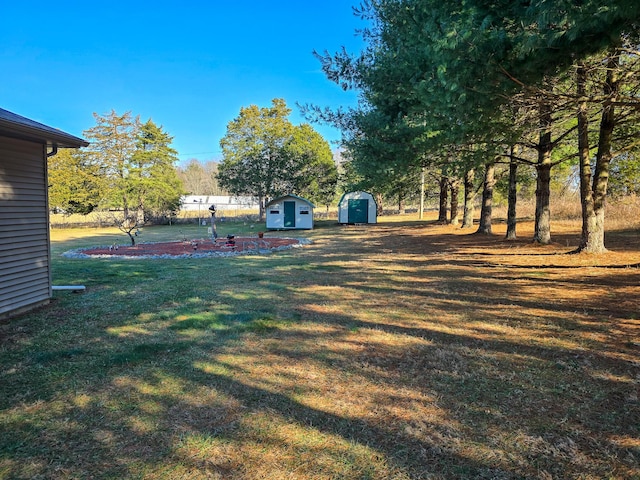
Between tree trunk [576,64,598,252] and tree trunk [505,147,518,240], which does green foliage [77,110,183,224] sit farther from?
tree trunk [576,64,598,252]

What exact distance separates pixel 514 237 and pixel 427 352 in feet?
32.8

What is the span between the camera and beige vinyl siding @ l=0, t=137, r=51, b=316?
514 cm

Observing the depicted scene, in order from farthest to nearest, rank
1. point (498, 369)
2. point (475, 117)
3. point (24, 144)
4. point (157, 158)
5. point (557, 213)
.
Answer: point (157, 158)
point (557, 213)
point (475, 117)
point (24, 144)
point (498, 369)

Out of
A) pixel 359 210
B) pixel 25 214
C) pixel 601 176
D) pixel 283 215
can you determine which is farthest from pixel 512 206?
pixel 359 210

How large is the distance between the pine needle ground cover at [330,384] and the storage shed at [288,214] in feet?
67.4

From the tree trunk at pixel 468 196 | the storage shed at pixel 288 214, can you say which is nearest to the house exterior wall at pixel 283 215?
the storage shed at pixel 288 214

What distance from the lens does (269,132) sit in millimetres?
34938

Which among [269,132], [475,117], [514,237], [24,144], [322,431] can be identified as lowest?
[322,431]

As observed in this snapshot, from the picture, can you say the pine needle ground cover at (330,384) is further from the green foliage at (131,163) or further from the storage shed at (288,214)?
the green foliage at (131,163)

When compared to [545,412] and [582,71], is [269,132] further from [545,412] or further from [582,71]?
[545,412]

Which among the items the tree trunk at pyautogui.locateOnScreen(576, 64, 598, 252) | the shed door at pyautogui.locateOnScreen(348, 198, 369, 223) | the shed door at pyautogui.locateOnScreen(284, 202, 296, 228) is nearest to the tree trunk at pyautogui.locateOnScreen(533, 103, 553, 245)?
the tree trunk at pyautogui.locateOnScreen(576, 64, 598, 252)

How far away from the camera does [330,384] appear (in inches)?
120

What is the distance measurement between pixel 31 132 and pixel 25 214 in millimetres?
1404

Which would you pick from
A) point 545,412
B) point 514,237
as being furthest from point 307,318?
point 514,237
